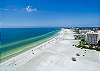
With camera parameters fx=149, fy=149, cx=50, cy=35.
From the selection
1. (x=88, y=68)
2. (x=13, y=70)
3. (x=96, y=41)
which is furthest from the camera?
(x=96, y=41)

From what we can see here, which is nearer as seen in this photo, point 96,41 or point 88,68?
point 88,68

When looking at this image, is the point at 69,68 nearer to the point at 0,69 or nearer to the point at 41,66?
the point at 41,66

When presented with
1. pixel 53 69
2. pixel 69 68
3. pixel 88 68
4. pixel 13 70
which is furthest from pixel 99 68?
pixel 13 70

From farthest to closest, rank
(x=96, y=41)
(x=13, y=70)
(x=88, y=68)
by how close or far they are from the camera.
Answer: (x=96, y=41)
(x=88, y=68)
(x=13, y=70)

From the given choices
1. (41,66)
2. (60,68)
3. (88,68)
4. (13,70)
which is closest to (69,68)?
(60,68)

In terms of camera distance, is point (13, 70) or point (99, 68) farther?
point (99, 68)

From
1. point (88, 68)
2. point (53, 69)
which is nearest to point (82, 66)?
point (88, 68)

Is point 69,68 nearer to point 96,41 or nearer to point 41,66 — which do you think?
point 41,66

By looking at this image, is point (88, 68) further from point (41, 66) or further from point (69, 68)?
point (41, 66)
